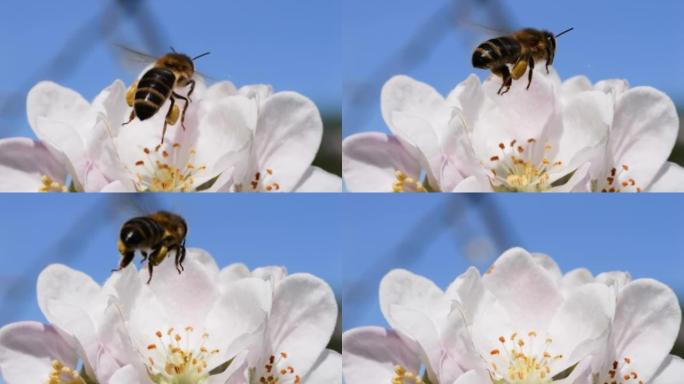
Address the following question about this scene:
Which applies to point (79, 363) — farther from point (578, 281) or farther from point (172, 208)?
point (578, 281)

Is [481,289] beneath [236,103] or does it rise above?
beneath

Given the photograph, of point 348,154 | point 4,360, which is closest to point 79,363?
point 4,360

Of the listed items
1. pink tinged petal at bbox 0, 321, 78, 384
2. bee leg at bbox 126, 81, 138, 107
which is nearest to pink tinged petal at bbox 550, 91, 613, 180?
bee leg at bbox 126, 81, 138, 107

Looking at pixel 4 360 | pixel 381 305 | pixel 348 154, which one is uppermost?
pixel 348 154

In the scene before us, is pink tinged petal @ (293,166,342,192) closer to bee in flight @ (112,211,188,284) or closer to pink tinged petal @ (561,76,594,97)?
bee in flight @ (112,211,188,284)

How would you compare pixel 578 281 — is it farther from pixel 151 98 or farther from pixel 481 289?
pixel 151 98

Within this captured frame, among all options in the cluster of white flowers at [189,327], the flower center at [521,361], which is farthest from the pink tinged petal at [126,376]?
the flower center at [521,361]
